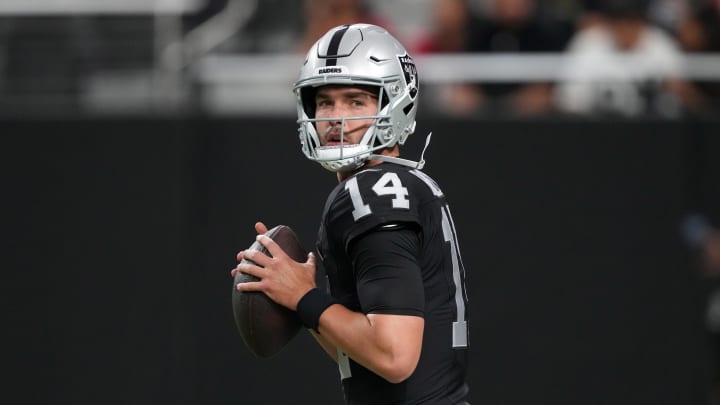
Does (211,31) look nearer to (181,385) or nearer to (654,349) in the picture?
(181,385)

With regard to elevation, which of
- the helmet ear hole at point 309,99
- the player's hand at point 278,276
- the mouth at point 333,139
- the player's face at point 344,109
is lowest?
the player's hand at point 278,276

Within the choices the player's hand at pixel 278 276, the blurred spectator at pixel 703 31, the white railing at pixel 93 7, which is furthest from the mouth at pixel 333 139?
the blurred spectator at pixel 703 31

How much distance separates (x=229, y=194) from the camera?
7.62 metres

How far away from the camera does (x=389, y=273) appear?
130 inches

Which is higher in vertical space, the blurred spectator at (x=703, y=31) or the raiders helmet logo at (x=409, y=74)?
the blurred spectator at (x=703, y=31)

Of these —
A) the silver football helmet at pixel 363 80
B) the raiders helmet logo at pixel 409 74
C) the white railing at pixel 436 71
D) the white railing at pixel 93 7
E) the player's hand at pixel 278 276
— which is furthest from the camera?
the white railing at pixel 93 7

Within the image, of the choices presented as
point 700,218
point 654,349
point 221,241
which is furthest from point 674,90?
point 221,241

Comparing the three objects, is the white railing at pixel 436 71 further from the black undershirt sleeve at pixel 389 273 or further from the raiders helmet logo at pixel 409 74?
the black undershirt sleeve at pixel 389 273

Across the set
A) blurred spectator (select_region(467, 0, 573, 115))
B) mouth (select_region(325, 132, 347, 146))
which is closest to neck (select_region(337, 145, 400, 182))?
mouth (select_region(325, 132, 347, 146))

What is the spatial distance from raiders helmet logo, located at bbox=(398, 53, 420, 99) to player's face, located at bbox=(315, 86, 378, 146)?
0.13 metres

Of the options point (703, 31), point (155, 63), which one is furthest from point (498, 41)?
point (155, 63)

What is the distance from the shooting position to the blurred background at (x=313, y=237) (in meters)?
7.54

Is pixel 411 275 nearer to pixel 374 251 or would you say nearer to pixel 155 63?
pixel 374 251

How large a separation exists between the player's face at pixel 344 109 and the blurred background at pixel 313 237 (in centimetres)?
379
